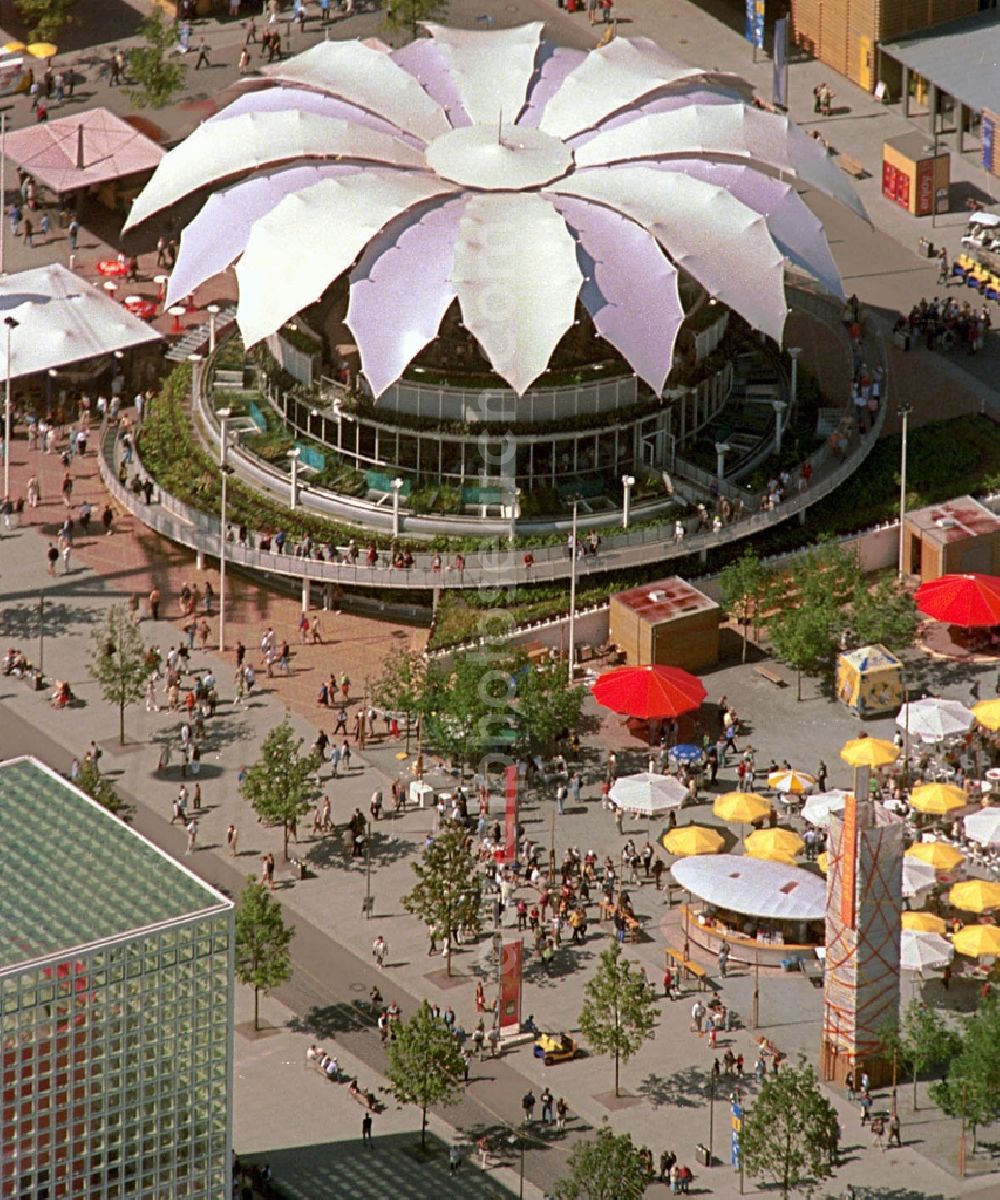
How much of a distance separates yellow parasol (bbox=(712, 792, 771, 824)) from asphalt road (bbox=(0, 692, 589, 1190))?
13467mm

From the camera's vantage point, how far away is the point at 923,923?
12825 centimetres

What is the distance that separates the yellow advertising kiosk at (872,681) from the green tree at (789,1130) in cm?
2895

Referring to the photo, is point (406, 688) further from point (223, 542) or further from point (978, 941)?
point (978, 941)

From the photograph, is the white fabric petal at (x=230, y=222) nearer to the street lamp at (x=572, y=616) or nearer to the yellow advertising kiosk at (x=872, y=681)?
the street lamp at (x=572, y=616)

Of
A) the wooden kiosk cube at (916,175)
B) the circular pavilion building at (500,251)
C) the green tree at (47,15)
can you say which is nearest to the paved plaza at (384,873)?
the wooden kiosk cube at (916,175)

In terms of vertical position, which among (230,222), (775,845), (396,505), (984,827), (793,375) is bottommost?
(775,845)

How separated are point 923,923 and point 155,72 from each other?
72053 mm

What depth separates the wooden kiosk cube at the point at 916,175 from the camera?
574 feet

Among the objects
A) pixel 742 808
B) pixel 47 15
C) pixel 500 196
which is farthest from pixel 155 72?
pixel 742 808

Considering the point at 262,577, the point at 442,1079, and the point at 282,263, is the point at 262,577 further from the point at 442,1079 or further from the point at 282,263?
the point at 442,1079

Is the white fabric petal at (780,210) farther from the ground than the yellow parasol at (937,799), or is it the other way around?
the white fabric petal at (780,210)

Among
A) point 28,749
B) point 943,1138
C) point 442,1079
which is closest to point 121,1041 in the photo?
point 442,1079

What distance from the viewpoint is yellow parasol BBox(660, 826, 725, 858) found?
13338 centimetres

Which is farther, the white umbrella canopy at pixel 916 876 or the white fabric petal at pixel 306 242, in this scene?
the white fabric petal at pixel 306 242
